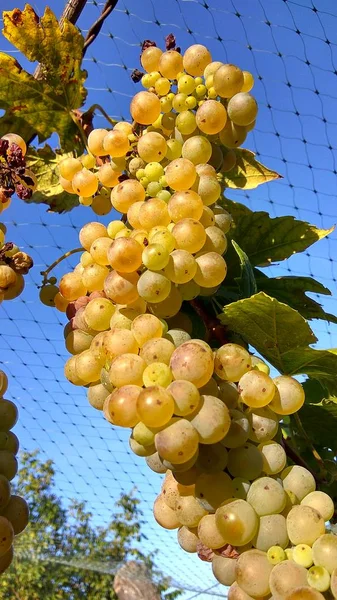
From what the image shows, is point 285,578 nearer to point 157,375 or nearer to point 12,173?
point 157,375

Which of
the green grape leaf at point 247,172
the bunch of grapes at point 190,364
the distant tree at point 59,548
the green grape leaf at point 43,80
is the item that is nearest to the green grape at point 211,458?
the bunch of grapes at point 190,364

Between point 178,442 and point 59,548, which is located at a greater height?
point 178,442

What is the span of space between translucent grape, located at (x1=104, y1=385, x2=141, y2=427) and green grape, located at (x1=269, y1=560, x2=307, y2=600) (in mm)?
178

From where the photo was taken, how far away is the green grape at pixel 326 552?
478 millimetres

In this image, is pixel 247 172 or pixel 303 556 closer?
pixel 303 556

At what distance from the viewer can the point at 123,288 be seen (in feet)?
1.94

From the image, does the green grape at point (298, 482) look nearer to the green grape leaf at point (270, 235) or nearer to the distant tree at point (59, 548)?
the green grape leaf at point (270, 235)

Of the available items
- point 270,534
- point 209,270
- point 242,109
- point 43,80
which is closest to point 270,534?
point 270,534

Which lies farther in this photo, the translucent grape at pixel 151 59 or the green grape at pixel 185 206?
the translucent grape at pixel 151 59

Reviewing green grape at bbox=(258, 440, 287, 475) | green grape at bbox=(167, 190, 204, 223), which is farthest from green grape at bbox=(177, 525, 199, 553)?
green grape at bbox=(167, 190, 204, 223)

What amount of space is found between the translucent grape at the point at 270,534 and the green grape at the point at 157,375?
16 centimetres

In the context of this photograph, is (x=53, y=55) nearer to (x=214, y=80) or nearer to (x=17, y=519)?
(x=214, y=80)

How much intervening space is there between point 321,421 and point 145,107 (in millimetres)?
479

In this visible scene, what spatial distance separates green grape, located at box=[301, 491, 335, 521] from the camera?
524 millimetres
